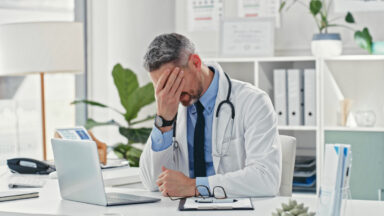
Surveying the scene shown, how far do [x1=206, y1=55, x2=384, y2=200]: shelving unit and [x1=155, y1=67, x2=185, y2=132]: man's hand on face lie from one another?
1609 mm

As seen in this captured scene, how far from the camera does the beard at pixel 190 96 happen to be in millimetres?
2369

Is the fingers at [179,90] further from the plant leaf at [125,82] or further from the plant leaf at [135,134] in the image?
the plant leaf at [125,82]

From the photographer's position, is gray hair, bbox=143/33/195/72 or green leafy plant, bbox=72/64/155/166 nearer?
gray hair, bbox=143/33/195/72

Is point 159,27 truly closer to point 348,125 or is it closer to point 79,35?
point 79,35

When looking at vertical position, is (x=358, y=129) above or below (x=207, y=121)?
below

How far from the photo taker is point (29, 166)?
2.79 m

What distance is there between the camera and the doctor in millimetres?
2143

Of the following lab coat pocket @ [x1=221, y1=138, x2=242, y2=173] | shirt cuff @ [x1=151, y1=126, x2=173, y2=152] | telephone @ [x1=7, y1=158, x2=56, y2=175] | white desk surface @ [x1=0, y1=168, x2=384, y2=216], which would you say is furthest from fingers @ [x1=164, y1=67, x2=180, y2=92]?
telephone @ [x1=7, y1=158, x2=56, y2=175]

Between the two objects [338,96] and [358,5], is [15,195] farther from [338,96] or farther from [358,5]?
[358,5]

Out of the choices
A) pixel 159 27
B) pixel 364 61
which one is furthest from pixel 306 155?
pixel 159 27

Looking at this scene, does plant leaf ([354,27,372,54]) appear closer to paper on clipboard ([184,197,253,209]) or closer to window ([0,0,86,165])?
paper on clipboard ([184,197,253,209])

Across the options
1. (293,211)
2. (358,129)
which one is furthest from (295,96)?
(293,211)

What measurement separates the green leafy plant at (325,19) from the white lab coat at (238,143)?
1.52 m

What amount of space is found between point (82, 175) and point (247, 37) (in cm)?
227
